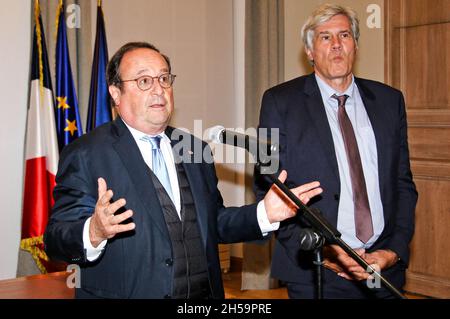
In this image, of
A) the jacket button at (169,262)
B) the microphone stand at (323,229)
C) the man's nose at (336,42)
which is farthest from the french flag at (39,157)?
the microphone stand at (323,229)

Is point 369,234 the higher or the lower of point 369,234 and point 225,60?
the lower

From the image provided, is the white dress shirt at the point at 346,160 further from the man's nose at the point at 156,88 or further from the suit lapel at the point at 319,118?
the man's nose at the point at 156,88

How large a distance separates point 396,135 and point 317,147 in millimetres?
353

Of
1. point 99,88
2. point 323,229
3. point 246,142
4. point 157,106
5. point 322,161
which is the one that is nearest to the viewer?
point 323,229

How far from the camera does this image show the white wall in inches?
181

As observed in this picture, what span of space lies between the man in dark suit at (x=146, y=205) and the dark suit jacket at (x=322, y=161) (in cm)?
28

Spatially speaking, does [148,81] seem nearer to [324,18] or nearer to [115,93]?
[115,93]

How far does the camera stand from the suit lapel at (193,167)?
2.34m

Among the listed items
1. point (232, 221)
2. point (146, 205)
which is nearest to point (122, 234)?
point (146, 205)

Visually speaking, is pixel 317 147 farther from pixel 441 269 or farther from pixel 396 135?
pixel 441 269

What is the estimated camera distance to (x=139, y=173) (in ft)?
7.51

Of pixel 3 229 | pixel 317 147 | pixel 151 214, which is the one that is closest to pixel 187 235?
pixel 151 214

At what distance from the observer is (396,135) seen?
274 cm

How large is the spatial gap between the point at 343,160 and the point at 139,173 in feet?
2.64
